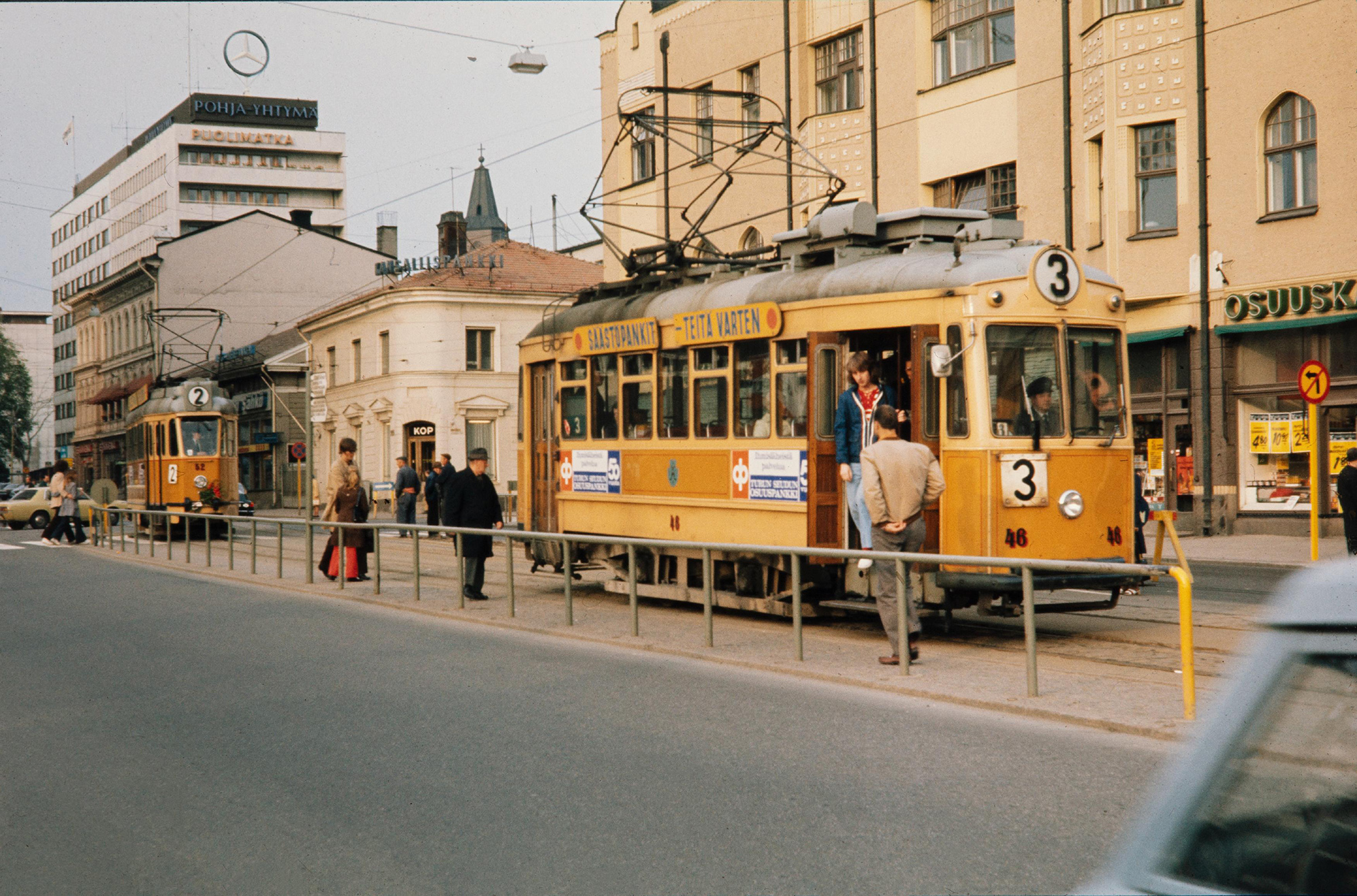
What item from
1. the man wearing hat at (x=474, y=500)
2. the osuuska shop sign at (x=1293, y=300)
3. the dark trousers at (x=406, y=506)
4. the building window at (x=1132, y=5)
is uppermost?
the building window at (x=1132, y=5)

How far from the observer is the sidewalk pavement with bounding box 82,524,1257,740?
8141 mm

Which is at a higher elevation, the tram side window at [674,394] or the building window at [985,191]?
the building window at [985,191]

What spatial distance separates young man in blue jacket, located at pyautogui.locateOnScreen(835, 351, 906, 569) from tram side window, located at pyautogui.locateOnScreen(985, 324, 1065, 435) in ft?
2.72

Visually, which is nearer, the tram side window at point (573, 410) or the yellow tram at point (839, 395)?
the yellow tram at point (839, 395)

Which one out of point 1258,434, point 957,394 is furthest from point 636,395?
point 1258,434

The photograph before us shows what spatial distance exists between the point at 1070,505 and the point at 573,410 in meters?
6.68

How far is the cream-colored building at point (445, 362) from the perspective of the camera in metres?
49.9

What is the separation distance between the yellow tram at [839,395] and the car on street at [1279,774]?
25.0ft

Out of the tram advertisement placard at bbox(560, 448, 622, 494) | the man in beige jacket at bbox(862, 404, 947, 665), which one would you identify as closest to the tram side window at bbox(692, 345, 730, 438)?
the tram advertisement placard at bbox(560, 448, 622, 494)

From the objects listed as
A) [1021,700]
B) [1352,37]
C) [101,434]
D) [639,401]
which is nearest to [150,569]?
[639,401]

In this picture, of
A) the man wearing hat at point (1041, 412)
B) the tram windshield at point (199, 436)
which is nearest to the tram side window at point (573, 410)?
the man wearing hat at point (1041, 412)

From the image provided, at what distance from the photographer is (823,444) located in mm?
11922

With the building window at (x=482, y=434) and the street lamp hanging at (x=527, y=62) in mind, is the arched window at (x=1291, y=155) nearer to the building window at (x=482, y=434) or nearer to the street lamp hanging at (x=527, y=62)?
the street lamp hanging at (x=527, y=62)

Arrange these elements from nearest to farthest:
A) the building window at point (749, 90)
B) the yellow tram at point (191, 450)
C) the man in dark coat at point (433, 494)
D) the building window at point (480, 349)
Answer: the man in dark coat at point (433, 494) < the yellow tram at point (191, 450) < the building window at point (749, 90) < the building window at point (480, 349)
